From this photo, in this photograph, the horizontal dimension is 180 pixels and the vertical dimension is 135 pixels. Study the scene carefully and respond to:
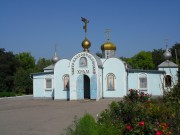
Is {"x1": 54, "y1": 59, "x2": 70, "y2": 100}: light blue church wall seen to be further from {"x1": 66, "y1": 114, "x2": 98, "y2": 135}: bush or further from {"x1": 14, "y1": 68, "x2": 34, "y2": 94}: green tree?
{"x1": 66, "y1": 114, "x2": 98, "y2": 135}: bush

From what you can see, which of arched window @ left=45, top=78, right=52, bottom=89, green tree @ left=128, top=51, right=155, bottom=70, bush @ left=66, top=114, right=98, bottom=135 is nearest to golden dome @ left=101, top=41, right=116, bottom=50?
arched window @ left=45, top=78, right=52, bottom=89

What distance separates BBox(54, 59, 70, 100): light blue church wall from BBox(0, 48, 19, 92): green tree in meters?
18.9

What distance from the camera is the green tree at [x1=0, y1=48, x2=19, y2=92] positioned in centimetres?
4712

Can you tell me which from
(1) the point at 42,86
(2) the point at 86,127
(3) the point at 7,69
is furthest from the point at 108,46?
(2) the point at 86,127

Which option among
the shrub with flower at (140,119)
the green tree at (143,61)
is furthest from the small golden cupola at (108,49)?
the green tree at (143,61)

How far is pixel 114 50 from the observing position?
34875 millimetres

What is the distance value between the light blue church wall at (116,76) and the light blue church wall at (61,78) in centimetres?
368

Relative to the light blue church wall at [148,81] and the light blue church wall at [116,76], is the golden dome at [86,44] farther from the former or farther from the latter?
the light blue church wall at [148,81]

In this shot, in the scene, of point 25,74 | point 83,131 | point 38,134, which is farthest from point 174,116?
point 25,74

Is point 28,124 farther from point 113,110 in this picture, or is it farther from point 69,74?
point 69,74

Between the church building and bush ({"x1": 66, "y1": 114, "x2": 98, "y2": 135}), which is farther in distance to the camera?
the church building

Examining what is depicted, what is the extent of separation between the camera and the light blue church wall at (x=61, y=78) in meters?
29.6

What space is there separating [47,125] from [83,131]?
6.54 meters

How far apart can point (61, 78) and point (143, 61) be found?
42.1m
